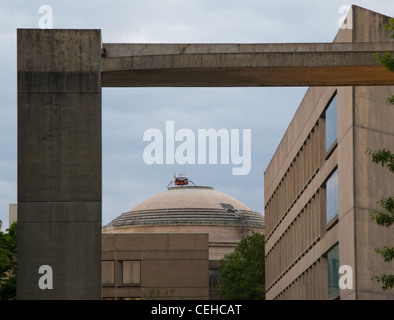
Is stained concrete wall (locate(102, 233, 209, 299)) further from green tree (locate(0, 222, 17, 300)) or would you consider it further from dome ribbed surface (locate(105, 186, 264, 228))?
green tree (locate(0, 222, 17, 300))

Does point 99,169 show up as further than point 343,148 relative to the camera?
No

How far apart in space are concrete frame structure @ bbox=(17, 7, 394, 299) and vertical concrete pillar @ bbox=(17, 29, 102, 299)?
24 millimetres

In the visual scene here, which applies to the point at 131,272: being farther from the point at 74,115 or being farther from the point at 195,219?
the point at 74,115

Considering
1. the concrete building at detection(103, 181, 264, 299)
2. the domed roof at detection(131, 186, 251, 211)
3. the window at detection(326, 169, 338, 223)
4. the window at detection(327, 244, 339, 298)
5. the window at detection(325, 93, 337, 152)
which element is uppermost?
the domed roof at detection(131, 186, 251, 211)

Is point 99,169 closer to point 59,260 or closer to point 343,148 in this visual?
point 59,260

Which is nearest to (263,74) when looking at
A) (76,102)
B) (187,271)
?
(76,102)

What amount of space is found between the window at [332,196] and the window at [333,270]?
5.25ft

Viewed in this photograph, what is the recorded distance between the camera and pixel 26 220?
78.4 feet

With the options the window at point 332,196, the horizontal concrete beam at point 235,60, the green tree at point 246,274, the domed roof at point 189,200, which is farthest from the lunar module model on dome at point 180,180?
the horizontal concrete beam at point 235,60

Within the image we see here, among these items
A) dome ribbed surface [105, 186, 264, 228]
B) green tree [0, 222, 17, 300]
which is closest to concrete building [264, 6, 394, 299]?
green tree [0, 222, 17, 300]

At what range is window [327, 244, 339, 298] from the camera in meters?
45.3

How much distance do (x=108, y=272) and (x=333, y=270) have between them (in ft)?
183
